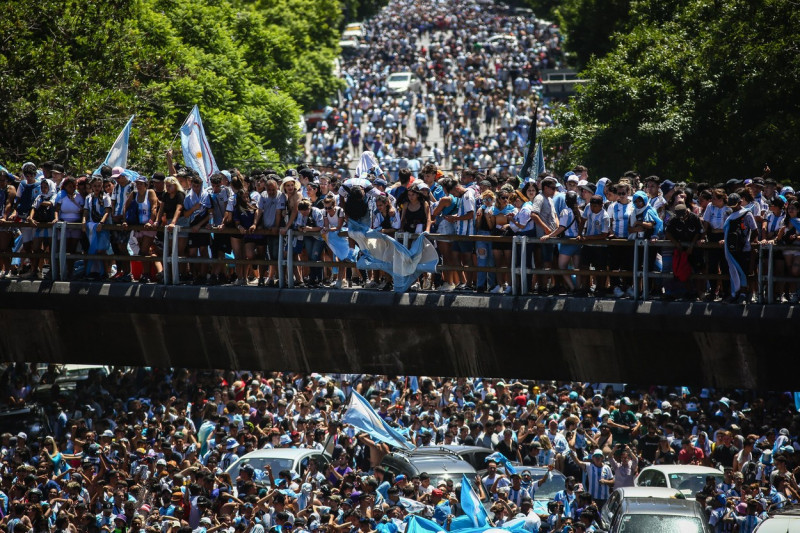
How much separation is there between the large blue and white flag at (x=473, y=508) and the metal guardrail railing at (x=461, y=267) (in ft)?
10.4

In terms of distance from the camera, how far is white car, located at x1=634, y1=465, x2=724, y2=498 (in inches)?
784

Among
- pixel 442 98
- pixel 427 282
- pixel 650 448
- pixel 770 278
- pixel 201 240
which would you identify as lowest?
pixel 650 448

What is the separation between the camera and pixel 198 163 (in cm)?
2425

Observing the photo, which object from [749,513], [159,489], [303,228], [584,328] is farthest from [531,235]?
[159,489]

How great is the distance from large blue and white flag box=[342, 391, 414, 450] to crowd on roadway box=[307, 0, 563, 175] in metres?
21.8

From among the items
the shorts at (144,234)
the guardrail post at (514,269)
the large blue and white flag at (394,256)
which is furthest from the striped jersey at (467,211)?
the shorts at (144,234)

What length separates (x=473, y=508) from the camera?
17422 millimetres

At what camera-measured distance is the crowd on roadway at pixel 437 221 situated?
1859 cm

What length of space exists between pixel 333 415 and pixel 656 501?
8.69 metres

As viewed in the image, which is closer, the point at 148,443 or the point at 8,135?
the point at 148,443

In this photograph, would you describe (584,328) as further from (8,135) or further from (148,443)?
(8,135)

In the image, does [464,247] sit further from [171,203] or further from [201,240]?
[171,203]

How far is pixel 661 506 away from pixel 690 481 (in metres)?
2.63

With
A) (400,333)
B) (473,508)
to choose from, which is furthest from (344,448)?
(473,508)
